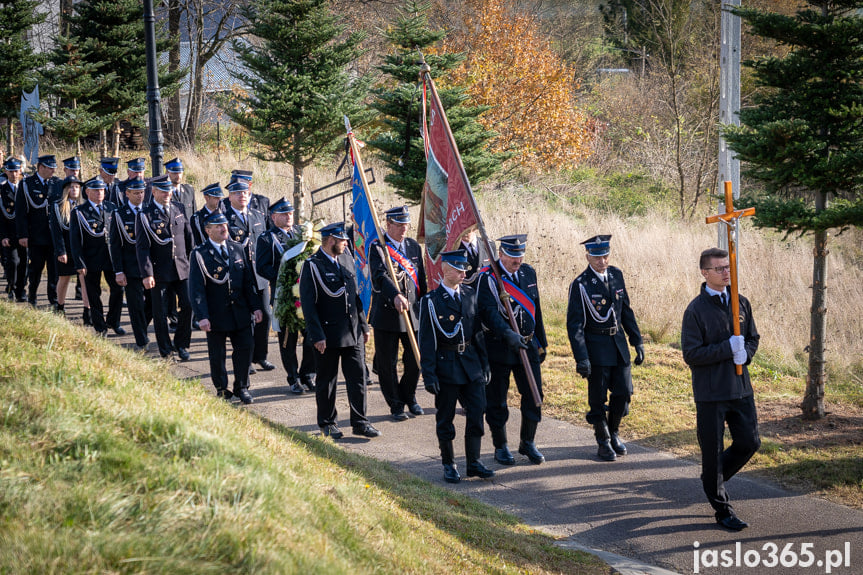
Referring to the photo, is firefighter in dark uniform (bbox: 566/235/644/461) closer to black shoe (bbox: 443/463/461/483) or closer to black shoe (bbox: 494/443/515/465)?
black shoe (bbox: 494/443/515/465)

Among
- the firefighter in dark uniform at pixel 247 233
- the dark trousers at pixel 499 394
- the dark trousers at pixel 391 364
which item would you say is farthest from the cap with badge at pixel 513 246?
the firefighter in dark uniform at pixel 247 233

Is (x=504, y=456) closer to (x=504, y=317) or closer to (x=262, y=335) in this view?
(x=504, y=317)

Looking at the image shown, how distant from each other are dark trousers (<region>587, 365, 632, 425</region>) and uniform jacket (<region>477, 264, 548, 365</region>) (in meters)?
0.61

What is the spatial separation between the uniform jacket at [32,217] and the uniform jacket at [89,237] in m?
1.94

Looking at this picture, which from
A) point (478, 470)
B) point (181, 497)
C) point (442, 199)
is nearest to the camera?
point (181, 497)

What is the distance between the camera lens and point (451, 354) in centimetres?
750

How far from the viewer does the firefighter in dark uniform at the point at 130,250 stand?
36.6 ft

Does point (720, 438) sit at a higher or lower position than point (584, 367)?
lower

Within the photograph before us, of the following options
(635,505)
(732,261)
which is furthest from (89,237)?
(732,261)

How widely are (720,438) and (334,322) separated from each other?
3.93m

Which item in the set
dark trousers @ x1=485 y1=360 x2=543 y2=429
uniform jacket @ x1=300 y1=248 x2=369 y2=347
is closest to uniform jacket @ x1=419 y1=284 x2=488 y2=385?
dark trousers @ x1=485 y1=360 x2=543 y2=429

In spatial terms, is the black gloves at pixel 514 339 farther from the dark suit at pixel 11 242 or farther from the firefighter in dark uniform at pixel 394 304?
the dark suit at pixel 11 242

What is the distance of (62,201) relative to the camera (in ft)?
40.8

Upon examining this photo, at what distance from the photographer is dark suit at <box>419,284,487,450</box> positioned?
748cm
